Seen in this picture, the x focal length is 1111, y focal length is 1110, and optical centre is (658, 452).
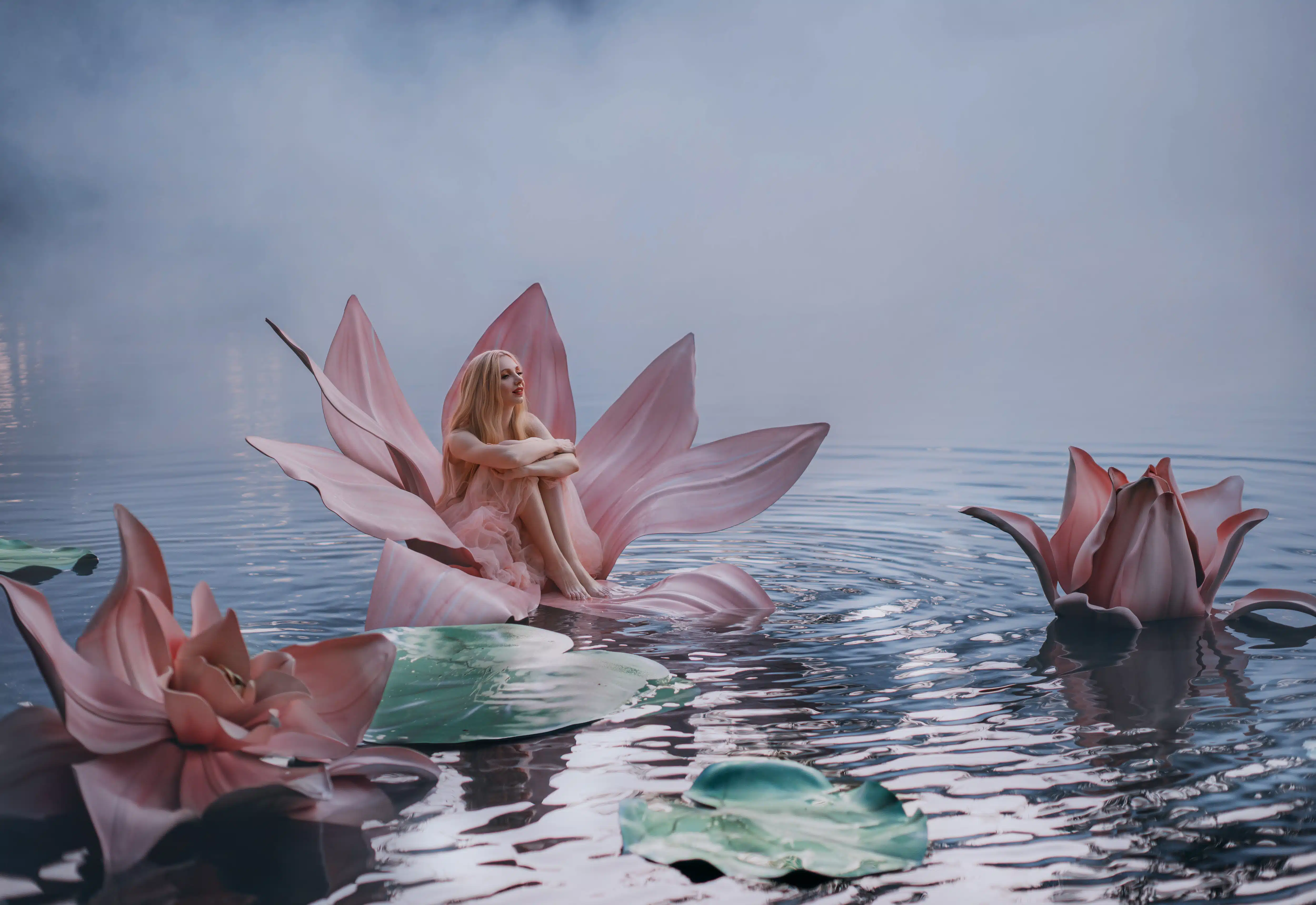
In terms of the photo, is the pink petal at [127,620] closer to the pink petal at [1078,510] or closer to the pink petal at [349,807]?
the pink petal at [349,807]

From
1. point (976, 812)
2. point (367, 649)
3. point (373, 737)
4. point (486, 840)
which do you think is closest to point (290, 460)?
point (373, 737)

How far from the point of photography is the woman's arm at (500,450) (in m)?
2.38

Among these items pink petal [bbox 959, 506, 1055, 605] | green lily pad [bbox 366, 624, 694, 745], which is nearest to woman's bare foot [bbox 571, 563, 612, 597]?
green lily pad [bbox 366, 624, 694, 745]

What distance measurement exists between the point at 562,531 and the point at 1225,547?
1.31 m

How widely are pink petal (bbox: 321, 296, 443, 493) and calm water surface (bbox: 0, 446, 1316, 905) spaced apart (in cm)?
28

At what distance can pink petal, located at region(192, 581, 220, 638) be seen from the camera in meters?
1.14

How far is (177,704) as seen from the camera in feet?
3.52

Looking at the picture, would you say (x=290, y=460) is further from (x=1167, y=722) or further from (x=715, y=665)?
(x=1167, y=722)

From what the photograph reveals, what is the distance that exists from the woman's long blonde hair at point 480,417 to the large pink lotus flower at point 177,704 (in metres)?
1.30

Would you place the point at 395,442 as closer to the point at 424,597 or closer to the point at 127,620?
the point at 424,597

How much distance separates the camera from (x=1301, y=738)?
1.37 metres

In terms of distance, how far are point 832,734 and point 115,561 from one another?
73.4 inches

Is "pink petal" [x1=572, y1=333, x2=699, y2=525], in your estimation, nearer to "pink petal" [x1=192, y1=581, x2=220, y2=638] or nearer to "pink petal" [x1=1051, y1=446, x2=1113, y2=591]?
"pink petal" [x1=1051, y1=446, x2=1113, y2=591]

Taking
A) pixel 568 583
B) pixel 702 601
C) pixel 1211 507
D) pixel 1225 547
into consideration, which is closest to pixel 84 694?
pixel 702 601
